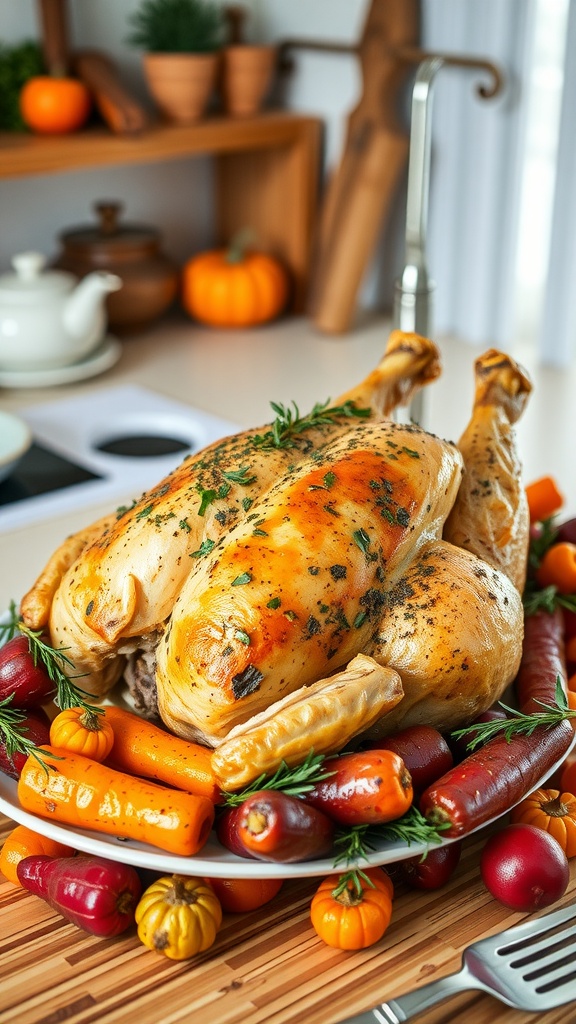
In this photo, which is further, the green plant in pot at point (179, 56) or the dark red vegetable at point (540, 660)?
the green plant in pot at point (179, 56)

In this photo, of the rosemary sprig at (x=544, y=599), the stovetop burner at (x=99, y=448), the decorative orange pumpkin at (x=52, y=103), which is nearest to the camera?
the rosemary sprig at (x=544, y=599)

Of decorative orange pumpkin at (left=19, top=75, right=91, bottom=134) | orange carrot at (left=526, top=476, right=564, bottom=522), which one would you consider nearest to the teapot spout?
decorative orange pumpkin at (left=19, top=75, right=91, bottom=134)

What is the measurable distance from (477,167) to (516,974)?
205cm

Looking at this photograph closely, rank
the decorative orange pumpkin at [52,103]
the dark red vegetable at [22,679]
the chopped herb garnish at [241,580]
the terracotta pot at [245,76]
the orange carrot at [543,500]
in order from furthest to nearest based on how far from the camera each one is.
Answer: the terracotta pot at [245,76] < the decorative orange pumpkin at [52,103] < the orange carrot at [543,500] < the dark red vegetable at [22,679] < the chopped herb garnish at [241,580]

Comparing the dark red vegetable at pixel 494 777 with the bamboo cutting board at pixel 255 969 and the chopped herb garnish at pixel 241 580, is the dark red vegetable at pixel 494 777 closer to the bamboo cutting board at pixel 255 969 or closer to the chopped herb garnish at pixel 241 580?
the bamboo cutting board at pixel 255 969

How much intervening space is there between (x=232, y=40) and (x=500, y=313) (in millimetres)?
958

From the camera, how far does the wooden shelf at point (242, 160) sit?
2.34 meters

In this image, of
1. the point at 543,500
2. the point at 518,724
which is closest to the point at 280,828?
the point at 518,724

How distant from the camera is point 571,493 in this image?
1888 millimetres

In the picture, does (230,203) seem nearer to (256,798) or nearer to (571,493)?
(571,493)

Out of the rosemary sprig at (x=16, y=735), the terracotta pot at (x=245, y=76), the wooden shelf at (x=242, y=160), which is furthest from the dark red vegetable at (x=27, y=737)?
the terracotta pot at (x=245, y=76)

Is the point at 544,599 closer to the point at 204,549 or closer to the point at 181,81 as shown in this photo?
the point at 204,549

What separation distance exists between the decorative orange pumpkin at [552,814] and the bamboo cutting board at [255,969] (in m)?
0.04

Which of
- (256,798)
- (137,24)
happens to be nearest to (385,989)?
(256,798)
